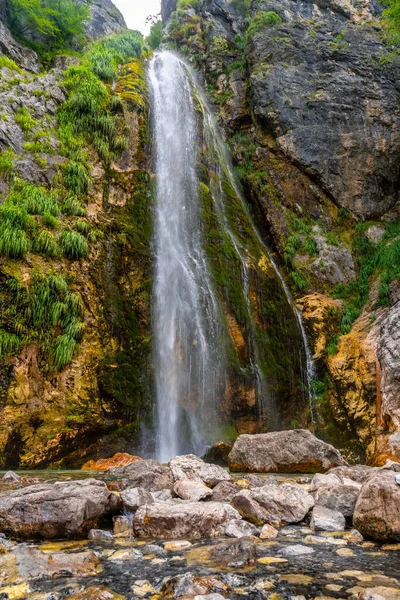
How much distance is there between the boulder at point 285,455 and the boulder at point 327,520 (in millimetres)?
3385

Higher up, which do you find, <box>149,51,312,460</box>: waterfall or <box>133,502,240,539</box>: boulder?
<box>149,51,312,460</box>: waterfall

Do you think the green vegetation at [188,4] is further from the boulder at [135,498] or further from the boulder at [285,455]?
the boulder at [135,498]

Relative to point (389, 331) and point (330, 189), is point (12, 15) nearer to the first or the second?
point (330, 189)

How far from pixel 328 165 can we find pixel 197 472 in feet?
47.5

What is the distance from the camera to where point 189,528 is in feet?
10.9

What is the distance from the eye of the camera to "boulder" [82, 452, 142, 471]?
307 inches

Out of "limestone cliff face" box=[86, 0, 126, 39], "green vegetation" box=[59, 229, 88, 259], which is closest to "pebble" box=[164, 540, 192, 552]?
"green vegetation" box=[59, 229, 88, 259]

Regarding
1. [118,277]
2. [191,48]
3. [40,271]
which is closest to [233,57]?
[191,48]

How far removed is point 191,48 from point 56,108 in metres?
13.3

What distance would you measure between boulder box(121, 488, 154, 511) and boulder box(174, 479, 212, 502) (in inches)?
13.6

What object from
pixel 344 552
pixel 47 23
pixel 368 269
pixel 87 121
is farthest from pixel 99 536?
pixel 47 23

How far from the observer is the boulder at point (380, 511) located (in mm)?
3049

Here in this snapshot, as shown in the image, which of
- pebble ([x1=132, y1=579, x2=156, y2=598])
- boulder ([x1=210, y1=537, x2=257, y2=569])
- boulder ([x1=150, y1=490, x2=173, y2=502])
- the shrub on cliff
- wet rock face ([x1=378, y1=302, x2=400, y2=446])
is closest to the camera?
pebble ([x1=132, y1=579, x2=156, y2=598])

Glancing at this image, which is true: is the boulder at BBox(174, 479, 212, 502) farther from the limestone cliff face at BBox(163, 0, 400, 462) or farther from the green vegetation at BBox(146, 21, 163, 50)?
the green vegetation at BBox(146, 21, 163, 50)
